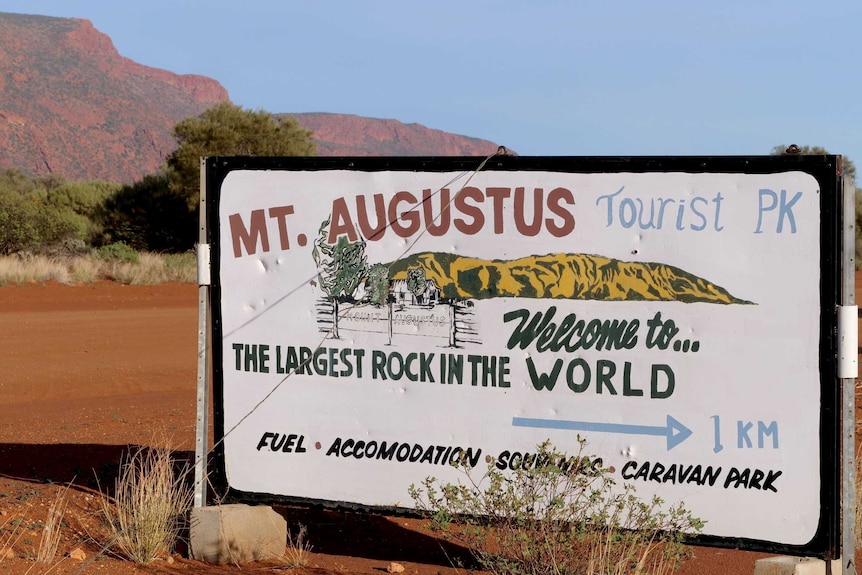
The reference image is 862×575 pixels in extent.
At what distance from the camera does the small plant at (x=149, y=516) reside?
19.0 ft

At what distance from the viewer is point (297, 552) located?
6.05 metres

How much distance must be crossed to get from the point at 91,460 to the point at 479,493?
155 inches

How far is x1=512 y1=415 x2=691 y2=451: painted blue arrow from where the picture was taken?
17.2 ft

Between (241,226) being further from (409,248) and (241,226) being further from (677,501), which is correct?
(677,501)

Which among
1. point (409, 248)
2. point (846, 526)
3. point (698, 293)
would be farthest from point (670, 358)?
point (409, 248)

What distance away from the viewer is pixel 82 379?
43.8ft

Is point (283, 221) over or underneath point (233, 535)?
over

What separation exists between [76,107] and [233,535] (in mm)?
102207

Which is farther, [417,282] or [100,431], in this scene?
[100,431]

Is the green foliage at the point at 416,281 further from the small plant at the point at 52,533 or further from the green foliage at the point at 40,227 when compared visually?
the green foliage at the point at 40,227

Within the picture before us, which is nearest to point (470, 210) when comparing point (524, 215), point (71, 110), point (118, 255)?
point (524, 215)

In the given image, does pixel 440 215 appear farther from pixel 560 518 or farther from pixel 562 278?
pixel 560 518

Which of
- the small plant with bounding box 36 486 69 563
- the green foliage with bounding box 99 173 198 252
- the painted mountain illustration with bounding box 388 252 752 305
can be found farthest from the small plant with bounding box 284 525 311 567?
the green foliage with bounding box 99 173 198 252

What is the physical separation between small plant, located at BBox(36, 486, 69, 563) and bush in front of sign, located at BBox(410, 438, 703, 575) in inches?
74.4
